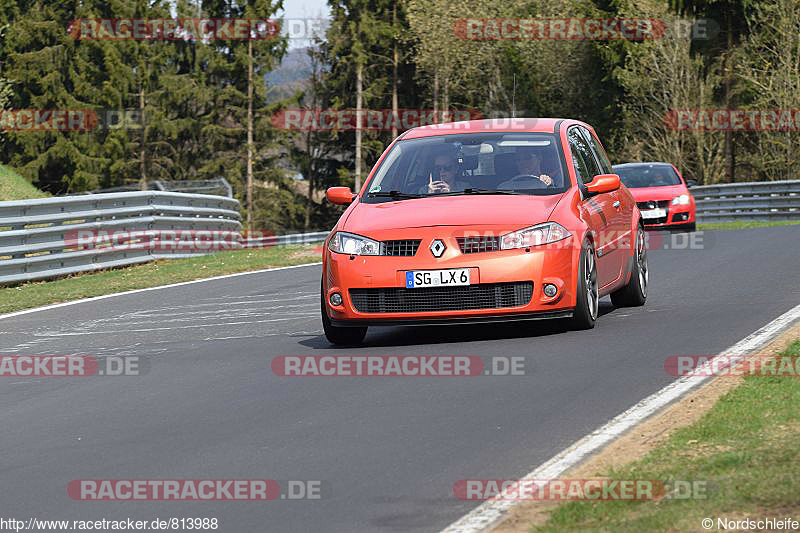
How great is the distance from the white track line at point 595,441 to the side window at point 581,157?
2.42m

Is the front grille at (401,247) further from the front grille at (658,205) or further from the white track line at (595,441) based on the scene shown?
the front grille at (658,205)

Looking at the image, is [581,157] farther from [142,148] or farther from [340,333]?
[142,148]

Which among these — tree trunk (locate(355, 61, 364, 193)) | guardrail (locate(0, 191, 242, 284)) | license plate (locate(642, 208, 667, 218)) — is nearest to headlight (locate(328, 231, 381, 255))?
guardrail (locate(0, 191, 242, 284))

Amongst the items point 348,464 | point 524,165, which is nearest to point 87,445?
point 348,464

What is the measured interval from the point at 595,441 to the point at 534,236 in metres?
3.70

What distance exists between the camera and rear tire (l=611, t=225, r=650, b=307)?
40.5 ft

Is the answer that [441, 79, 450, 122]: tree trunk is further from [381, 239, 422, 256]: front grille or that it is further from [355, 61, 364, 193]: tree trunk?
[381, 239, 422, 256]: front grille

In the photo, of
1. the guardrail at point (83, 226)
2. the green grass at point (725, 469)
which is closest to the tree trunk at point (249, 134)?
the guardrail at point (83, 226)

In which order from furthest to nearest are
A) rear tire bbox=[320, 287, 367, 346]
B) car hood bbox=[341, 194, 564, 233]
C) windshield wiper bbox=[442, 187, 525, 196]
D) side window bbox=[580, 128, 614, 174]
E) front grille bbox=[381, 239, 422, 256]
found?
side window bbox=[580, 128, 614, 174], windshield wiper bbox=[442, 187, 525, 196], rear tire bbox=[320, 287, 367, 346], car hood bbox=[341, 194, 564, 233], front grille bbox=[381, 239, 422, 256]

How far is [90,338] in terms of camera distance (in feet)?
40.1

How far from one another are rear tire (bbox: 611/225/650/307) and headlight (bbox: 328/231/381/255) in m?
2.91

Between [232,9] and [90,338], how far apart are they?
200 feet

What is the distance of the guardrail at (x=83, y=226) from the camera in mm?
17984

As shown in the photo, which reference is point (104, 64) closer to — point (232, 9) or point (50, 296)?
point (232, 9)
